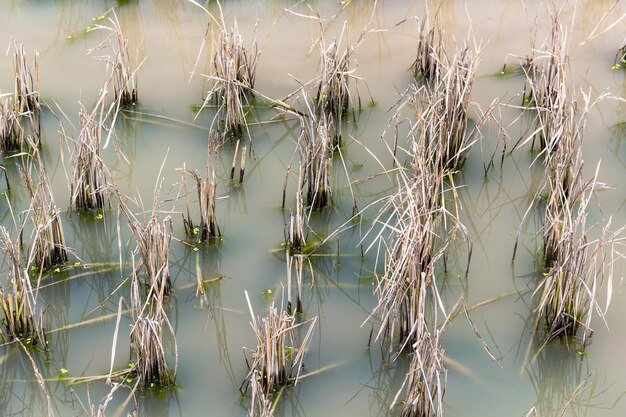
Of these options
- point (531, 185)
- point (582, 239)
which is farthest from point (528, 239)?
point (582, 239)

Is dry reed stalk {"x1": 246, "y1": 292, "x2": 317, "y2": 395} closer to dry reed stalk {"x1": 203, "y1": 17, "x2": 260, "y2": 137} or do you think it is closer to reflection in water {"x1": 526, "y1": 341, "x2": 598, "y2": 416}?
reflection in water {"x1": 526, "y1": 341, "x2": 598, "y2": 416}

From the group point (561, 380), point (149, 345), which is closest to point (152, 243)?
point (149, 345)

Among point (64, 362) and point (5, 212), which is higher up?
point (5, 212)

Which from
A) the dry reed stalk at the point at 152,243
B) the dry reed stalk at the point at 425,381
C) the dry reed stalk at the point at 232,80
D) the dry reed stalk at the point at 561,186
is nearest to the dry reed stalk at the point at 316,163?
the dry reed stalk at the point at 232,80

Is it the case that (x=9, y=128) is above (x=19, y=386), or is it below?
above

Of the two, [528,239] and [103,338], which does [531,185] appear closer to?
[528,239]

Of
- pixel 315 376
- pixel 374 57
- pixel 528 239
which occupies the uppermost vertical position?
pixel 374 57

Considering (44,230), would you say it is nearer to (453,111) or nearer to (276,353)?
(276,353)
